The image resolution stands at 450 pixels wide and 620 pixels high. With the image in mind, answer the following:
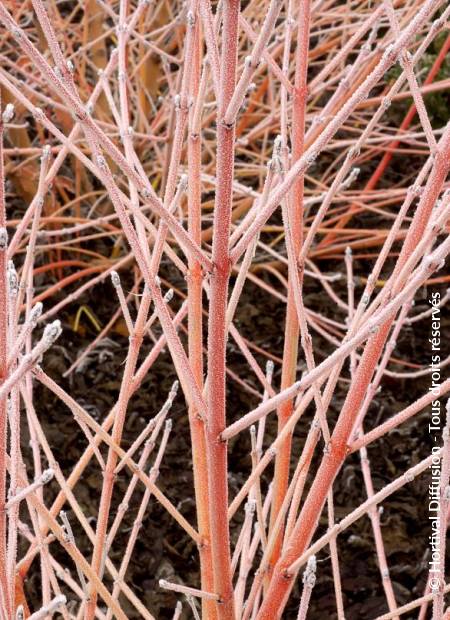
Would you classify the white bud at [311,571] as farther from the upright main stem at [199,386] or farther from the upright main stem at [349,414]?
the upright main stem at [199,386]

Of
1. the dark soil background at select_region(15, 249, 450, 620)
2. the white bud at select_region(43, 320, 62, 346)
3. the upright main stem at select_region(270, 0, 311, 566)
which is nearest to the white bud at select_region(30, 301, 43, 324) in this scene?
the white bud at select_region(43, 320, 62, 346)

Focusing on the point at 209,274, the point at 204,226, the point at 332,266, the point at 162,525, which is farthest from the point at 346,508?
the point at 209,274

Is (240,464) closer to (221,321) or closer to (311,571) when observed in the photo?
(311,571)

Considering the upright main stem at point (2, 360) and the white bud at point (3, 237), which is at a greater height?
the white bud at point (3, 237)

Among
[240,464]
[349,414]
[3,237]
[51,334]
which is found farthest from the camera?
[240,464]

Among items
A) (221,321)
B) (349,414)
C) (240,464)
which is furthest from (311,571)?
(240,464)

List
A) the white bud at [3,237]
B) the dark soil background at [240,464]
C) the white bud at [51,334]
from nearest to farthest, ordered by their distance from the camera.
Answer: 1. the white bud at [51,334]
2. the white bud at [3,237]
3. the dark soil background at [240,464]

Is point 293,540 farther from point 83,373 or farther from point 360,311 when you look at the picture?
point 83,373

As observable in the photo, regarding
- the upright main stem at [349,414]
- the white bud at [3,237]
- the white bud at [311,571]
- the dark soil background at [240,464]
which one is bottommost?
the dark soil background at [240,464]

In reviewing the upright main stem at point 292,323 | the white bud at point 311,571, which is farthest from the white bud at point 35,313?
the upright main stem at point 292,323
